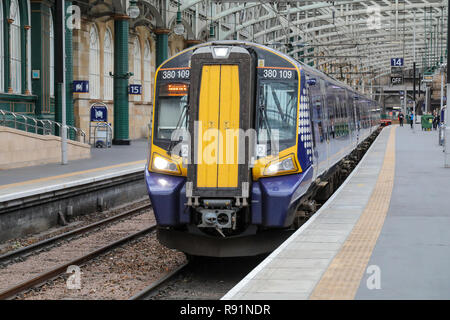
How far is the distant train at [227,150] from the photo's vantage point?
30.6 ft

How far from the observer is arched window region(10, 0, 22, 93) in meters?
26.0

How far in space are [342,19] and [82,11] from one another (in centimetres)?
3531

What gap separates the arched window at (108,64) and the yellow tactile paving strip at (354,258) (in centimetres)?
2488

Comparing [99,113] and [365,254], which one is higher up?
[99,113]

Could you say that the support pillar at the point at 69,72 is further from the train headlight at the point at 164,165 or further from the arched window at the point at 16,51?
the train headlight at the point at 164,165

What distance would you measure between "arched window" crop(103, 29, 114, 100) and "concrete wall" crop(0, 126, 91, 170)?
41.6 feet

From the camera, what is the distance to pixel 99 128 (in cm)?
3194

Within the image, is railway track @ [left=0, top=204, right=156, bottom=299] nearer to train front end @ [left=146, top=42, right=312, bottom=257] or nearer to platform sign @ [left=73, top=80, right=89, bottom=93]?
train front end @ [left=146, top=42, right=312, bottom=257]

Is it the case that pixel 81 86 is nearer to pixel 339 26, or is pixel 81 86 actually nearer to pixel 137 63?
pixel 137 63

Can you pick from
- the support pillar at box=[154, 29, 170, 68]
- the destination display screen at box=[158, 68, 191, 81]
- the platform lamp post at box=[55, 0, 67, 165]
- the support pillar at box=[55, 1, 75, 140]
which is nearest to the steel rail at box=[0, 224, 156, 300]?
the destination display screen at box=[158, 68, 191, 81]

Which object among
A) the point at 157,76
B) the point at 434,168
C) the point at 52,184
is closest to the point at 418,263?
the point at 157,76

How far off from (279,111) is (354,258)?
2621mm

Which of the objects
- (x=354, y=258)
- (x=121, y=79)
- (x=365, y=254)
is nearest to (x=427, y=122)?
(x=121, y=79)

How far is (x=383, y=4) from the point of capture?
184 ft
